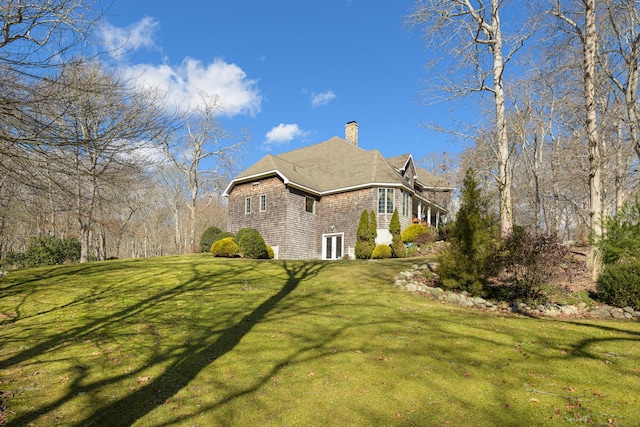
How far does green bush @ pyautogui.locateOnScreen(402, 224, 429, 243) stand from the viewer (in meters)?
23.0

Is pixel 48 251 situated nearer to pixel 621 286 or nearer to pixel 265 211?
pixel 265 211

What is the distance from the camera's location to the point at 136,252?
5256cm

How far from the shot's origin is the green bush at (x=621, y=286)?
955 cm

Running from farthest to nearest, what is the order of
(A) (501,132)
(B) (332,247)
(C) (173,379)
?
(B) (332,247) < (A) (501,132) < (C) (173,379)

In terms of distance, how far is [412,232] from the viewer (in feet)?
75.8

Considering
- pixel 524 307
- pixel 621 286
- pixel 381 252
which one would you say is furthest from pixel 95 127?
pixel 381 252

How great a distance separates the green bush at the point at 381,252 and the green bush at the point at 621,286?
12.2m

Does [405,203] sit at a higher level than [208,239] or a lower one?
higher

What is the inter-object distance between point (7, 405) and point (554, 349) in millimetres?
8890

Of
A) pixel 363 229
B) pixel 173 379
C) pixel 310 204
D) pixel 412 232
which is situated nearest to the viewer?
pixel 173 379

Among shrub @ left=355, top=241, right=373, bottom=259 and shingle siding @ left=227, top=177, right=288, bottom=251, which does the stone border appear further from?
shingle siding @ left=227, top=177, right=288, bottom=251

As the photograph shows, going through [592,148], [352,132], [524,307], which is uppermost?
[352,132]

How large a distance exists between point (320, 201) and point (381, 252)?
7213 millimetres

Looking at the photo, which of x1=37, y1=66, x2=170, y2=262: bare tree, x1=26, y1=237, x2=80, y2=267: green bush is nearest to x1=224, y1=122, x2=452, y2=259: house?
x1=26, y1=237, x2=80, y2=267: green bush
